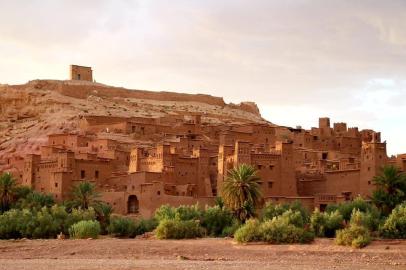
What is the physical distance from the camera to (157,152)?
50.4 meters

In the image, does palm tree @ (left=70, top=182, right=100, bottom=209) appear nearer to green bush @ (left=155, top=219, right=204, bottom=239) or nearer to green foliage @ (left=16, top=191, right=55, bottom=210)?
green foliage @ (left=16, top=191, right=55, bottom=210)

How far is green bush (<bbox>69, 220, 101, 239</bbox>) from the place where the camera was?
41.1 metres

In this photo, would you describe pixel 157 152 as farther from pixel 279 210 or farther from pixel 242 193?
pixel 279 210

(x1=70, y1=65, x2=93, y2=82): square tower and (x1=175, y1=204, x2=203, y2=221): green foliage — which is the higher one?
(x1=70, y1=65, x2=93, y2=82): square tower

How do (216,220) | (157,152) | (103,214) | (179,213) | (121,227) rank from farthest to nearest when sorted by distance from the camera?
(157,152), (103,214), (121,227), (216,220), (179,213)

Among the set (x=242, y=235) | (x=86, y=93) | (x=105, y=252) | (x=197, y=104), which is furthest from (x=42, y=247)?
(x=197, y=104)

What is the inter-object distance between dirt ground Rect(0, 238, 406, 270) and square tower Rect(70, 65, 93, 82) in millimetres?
40631

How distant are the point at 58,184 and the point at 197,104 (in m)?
32.6

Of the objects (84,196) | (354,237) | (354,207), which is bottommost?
(354,237)

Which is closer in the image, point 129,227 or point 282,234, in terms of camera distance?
point 282,234

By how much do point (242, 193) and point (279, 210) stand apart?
2120mm

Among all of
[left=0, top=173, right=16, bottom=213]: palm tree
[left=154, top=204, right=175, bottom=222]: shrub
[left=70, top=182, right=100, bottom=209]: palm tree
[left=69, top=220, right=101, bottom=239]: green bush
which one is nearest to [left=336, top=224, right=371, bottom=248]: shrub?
[left=154, top=204, right=175, bottom=222]: shrub

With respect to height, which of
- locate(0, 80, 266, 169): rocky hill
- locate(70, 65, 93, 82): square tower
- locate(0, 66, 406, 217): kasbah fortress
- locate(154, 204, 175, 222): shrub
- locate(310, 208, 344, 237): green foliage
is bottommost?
locate(310, 208, 344, 237): green foliage

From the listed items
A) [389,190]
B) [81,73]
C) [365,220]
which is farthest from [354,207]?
[81,73]
